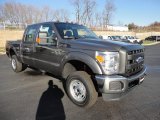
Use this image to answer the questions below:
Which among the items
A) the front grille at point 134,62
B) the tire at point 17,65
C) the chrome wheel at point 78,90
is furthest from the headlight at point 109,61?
the tire at point 17,65

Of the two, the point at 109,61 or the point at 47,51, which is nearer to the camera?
the point at 109,61

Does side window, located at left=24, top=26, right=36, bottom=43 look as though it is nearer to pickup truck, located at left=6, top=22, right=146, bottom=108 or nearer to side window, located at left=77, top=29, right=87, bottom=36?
pickup truck, located at left=6, top=22, right=146, bottom=108

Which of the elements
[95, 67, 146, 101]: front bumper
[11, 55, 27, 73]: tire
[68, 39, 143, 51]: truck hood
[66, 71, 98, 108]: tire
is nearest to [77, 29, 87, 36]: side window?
[68, 39, 143, 51]: truck hood

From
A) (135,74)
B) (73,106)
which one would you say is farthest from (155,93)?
(73,106)

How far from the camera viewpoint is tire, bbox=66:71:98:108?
4.73 m

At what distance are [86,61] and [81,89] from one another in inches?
27.6

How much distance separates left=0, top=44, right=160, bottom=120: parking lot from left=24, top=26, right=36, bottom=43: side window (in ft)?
4.83

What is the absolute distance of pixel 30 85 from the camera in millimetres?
6770

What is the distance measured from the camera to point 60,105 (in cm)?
503

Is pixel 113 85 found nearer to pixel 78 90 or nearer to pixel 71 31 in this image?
pixel 78 90

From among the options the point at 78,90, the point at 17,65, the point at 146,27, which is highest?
the point at 146,27

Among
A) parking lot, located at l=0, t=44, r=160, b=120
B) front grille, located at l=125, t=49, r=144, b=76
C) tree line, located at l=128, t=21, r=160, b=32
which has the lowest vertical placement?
parking lot, located at l=0, t=44, r=160, b=120

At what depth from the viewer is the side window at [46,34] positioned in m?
5.86

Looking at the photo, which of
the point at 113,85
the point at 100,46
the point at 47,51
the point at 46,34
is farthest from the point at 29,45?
the point at 113,85
